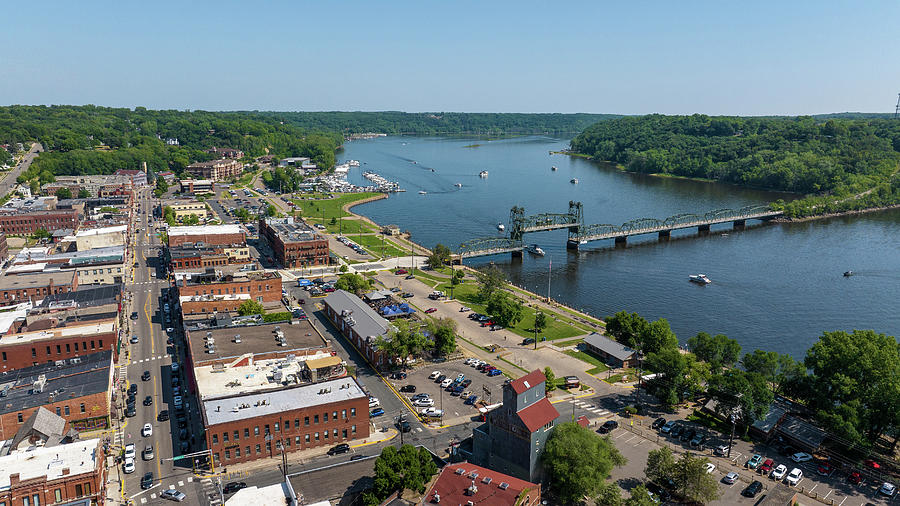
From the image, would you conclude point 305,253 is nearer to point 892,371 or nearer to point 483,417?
A: point 483,417

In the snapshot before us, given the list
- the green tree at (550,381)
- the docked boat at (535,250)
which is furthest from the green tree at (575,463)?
the docked boat at (535,250)

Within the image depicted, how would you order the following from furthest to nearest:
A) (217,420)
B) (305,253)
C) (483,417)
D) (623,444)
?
(305,253) → (483,417) → (623,444) → (217,420)

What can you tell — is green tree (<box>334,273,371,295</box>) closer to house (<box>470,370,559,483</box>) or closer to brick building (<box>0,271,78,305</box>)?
brick building (<box>0,271,78,305</box>)

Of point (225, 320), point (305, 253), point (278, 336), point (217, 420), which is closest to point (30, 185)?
point (305, 253)

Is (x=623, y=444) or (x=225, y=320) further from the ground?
(x=225, y=320)

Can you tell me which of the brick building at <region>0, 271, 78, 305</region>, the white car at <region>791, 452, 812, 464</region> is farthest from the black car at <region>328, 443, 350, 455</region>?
the brick building at <region>0, 271, 78, 305</region>

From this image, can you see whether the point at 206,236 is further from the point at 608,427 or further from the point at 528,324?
the point at 608,427

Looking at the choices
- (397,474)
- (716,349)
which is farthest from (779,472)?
(397,474)
